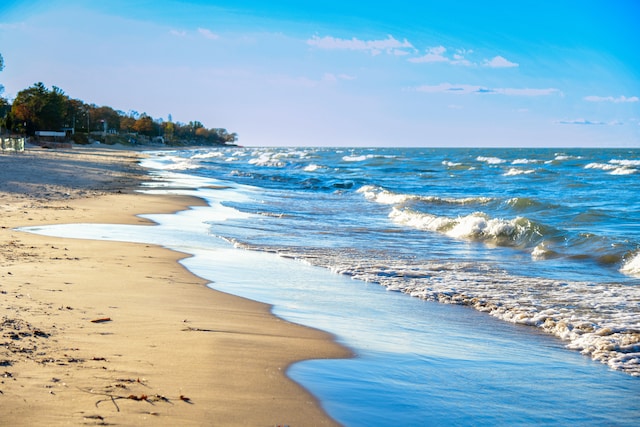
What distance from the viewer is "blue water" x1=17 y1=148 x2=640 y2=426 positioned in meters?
4.18

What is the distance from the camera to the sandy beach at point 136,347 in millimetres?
3426

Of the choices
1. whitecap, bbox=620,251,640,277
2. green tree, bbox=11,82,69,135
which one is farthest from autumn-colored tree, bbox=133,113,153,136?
whitecap, bbox=620,251,640,277

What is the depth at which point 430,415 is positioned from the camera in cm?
378

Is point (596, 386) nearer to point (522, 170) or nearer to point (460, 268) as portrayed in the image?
point (460, 268)

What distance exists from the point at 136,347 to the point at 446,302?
4265mm

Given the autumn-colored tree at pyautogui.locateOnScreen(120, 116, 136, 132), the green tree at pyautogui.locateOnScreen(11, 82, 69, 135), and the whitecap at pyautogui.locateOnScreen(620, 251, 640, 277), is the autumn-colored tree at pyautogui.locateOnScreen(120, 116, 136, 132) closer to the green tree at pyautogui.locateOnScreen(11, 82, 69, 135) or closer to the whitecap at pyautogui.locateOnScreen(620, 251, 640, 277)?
the green tree at pyautogui.locateOnScreen(11, 82, 69, 135)

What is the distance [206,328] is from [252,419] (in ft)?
6.97

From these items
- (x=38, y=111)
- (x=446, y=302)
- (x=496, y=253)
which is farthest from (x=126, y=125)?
(x=446, y=302)

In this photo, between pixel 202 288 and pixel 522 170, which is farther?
pixel 522 170

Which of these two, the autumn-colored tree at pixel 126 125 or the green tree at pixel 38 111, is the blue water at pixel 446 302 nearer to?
the green tree at pixel 38 111

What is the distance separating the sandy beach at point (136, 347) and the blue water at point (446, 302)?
1.18ft

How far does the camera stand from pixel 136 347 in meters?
4.61

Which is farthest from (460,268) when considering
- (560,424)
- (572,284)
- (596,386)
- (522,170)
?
(522,170)

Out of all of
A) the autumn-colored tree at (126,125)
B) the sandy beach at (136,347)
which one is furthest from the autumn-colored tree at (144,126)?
the sandy beach at (136,347)
